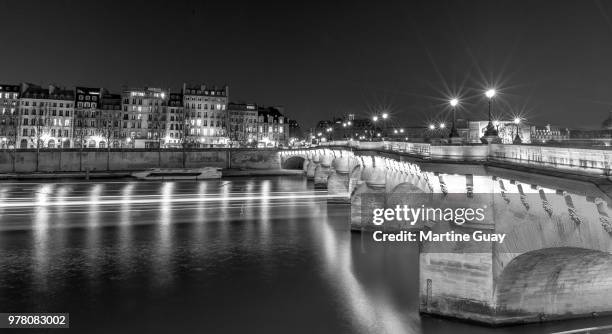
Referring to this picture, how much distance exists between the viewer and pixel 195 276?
82.2 ft

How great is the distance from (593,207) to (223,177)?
3220 inches

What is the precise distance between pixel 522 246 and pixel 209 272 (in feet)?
58.5

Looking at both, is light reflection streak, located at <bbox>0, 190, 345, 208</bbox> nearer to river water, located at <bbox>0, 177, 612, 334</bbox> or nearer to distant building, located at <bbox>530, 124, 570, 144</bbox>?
river water, located at <bbox>0, 177, 612, 334</bbox>

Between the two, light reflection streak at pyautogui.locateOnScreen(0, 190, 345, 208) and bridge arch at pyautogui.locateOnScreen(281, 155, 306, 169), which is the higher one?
bridge arch at pyautogui.locateOnScreen(281, 155, 306, 169)

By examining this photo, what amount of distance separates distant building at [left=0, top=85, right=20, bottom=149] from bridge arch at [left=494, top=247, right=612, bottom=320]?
11373cm

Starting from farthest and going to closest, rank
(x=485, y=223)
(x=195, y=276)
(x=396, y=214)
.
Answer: (x=396, y=214) → (x=195, y=276) → (x=485, y=223)

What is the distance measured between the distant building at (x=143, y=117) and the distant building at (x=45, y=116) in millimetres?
12557

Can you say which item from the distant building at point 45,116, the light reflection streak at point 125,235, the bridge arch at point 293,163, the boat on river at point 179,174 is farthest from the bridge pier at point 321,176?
the distant building at point 45,116

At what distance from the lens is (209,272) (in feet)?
84.9

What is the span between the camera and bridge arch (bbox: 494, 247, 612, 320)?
47.2 ft

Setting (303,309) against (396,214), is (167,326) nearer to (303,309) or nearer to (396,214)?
(303,309)

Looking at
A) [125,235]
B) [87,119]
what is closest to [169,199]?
[125,235]

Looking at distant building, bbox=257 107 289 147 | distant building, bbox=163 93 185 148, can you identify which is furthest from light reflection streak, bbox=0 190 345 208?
distant building, bbox=257 107 289 147

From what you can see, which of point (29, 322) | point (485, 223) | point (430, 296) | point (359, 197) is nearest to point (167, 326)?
point (29, 322)
